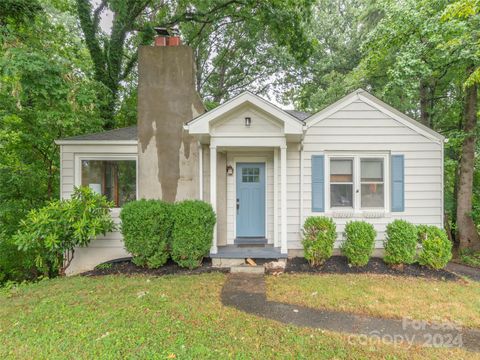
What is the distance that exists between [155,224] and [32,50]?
4573 mm

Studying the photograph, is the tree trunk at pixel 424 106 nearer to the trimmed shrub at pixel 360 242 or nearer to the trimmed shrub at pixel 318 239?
the trimmed shrub at pixel 360 242

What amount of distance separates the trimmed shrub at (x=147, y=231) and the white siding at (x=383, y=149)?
2.95 m

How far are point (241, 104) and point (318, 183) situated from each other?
8.46ft

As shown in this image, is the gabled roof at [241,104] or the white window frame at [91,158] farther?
the white window frame at [91,158]

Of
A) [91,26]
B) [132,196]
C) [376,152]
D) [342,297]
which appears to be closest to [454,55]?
[376,152]

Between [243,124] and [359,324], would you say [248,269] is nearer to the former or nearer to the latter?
[359,324]

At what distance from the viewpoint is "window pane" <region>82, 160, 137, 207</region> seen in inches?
242

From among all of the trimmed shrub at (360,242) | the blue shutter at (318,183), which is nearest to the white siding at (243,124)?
the blue shutter at (318,183)

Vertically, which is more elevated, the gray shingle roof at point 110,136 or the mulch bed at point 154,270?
the gray shingle roof at point 110,136

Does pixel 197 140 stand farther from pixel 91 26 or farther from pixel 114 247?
pixel 91 26

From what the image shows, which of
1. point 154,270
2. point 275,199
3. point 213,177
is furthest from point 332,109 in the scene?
point 154,270

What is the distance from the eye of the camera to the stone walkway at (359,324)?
3.04m

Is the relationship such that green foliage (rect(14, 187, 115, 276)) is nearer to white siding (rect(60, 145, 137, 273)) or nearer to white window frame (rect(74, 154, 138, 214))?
white siding (rect(60, 145, 137, 273))

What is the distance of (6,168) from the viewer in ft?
22.2
